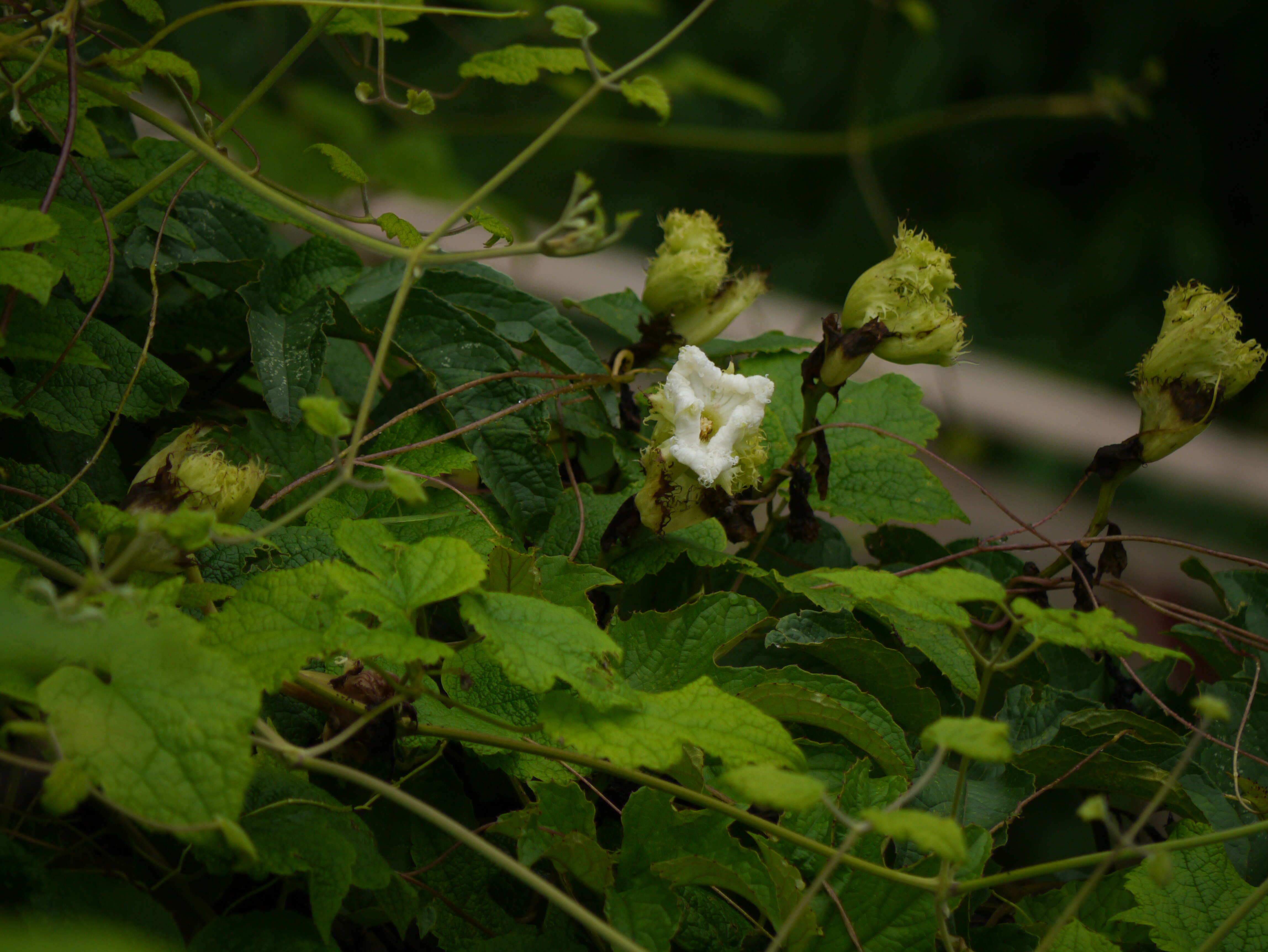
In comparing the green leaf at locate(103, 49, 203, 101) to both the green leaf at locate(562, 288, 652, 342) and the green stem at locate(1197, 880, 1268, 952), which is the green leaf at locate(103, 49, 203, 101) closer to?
the green leaf at locate(562, 288, 652, 342)

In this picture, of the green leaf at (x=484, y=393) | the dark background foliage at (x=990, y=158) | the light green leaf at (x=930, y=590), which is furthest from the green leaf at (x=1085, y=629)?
the dark background foliage at (x=990, y=158)

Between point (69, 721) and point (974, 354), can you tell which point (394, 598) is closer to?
point (69, 721)

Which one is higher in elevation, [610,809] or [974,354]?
[974,354]

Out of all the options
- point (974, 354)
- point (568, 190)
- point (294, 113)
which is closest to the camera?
point (294, 113)

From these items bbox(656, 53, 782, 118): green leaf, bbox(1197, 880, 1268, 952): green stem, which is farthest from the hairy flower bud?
bbox(656, 53, 782, 118): green leaf

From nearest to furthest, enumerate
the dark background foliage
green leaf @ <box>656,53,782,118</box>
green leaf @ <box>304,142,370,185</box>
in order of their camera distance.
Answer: green leaf @ <box>304,142,370,185</box>
green leaf @ <box>656,53,782,118</box>
the dark background foliage

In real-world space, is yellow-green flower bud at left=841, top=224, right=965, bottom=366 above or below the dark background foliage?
below

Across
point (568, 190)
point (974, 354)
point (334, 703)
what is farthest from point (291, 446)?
point (568, 190)

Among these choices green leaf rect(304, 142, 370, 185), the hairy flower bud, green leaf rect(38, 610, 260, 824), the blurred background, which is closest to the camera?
green leaf rect(38, 610, 260, 824)
